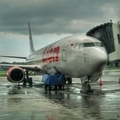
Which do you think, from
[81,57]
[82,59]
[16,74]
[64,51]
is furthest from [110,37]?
[82,59]

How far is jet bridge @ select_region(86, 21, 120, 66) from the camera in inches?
1355

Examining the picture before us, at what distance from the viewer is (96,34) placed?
36.4 meters

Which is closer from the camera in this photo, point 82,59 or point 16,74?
point 82,59

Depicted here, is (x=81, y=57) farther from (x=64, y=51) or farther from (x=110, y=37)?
(x=110, y=37)

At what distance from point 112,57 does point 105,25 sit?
434 centimetres

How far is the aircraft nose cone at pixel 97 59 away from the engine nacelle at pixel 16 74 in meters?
9.44

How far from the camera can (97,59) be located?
49.4 ft

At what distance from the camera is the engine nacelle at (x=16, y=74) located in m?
23.1

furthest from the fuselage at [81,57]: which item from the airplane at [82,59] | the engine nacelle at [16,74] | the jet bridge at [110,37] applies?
the jet bridge at [110,37]

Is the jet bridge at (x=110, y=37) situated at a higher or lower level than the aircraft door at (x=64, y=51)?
higher

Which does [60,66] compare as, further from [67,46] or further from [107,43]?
[107,43]

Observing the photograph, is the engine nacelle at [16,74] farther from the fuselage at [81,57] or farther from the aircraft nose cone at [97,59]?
the aircraft nose cone at [97,59]

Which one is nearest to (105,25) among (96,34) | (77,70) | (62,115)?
(96,34)

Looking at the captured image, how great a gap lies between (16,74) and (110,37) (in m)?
15.5
